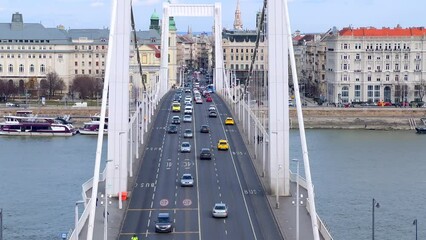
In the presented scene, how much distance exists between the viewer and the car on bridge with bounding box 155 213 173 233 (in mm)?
12672

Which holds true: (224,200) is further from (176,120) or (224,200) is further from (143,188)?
(176,120)

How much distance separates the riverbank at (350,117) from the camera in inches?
1580

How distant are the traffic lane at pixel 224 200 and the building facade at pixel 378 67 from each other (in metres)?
26.2

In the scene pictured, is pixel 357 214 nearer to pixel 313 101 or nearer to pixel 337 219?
pixel 337 219

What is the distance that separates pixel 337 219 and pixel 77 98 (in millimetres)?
35721

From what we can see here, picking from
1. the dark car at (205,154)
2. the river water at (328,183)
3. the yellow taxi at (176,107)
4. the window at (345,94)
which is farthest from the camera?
the window at (345,94)

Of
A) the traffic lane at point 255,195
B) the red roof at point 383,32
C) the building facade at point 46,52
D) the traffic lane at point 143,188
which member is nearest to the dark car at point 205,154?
the traffic lane at point 255,195

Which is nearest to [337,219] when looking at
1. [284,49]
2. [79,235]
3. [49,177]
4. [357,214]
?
[357,214]

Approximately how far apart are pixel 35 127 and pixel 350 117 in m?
13.6

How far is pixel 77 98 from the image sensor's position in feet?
167

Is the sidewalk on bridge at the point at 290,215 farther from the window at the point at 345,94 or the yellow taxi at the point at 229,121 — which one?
the window at the point at 345,94

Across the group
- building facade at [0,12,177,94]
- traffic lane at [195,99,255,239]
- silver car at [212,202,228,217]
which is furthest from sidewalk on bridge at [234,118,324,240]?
building facade at [0,12,177,94]

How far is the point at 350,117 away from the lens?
4097 cm

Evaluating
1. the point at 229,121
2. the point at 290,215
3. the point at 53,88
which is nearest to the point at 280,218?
the point at 290,215
